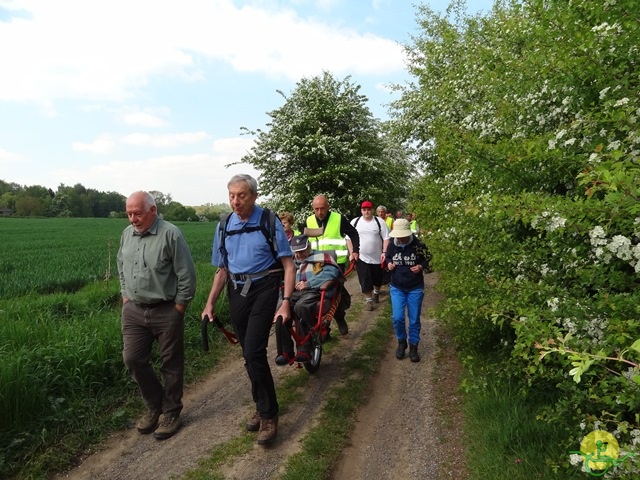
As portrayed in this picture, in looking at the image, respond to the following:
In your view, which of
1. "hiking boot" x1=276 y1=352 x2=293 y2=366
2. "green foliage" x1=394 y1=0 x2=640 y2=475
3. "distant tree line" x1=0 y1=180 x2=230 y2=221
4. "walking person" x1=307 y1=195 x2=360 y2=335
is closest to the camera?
"green foliage" x1=394 y1=0 x2=640 y2=475

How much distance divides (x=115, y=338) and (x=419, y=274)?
416cm

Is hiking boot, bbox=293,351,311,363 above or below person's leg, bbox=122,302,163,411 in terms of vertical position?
below

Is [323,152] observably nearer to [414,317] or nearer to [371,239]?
[371,239]

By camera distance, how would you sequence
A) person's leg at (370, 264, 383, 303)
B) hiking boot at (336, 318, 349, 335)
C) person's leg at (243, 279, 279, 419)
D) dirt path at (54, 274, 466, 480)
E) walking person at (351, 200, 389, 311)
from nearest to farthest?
dirt path at (54, 274, 466, 480)
person's leg at (243, 279, 279, 419)
hiking boot at (336, 318, 349, 335)
walking person at (351, 200, 389, 311)
person's leg at (370, 264, 383, 303)

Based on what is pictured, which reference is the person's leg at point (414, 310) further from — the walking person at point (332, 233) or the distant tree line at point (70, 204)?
the distant tree line at point (70, 204)

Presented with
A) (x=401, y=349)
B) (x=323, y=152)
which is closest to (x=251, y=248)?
(x=401, y=349)

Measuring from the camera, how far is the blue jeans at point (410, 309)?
5.72 meters

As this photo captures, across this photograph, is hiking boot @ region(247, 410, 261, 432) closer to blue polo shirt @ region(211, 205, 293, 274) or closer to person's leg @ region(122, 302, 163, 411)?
person's leg @ region(122, 302, 163, 411)

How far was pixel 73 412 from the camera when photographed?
4.19 meters

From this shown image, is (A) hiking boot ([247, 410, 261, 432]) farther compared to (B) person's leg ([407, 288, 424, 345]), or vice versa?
(B) person's leg ([407, 288, 424, 345])

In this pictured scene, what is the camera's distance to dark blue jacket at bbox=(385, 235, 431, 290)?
568 cm

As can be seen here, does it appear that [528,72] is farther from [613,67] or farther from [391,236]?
[391,236]

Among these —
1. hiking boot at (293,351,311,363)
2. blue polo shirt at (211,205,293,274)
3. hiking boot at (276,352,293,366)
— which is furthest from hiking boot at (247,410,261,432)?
blue polo shirt at (211,205,293,274)

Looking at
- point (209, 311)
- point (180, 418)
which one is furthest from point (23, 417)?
point (209, 311)
